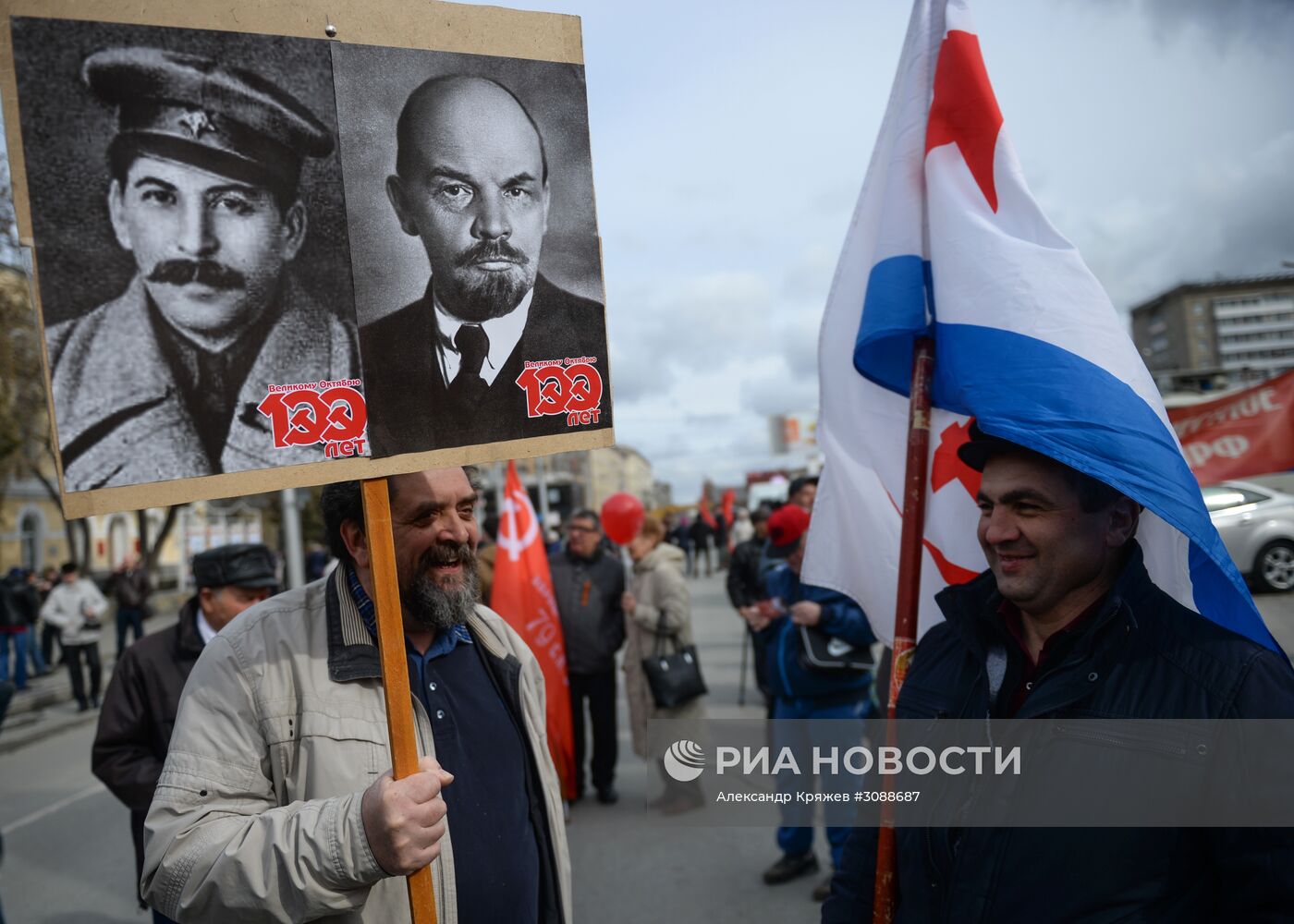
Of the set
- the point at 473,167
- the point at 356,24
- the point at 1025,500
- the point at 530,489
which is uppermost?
the point at 356,24

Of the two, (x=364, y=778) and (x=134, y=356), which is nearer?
(x=134, y=356)

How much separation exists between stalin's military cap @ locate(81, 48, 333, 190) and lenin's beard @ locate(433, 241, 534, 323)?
31 cm

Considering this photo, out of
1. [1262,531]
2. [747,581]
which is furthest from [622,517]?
[1262,531]

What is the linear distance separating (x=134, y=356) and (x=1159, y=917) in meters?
1.98

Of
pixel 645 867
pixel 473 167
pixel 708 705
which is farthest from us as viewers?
pixel 708 705

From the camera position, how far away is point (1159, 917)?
62.1 inches

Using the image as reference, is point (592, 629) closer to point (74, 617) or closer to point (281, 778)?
point (281, 778)

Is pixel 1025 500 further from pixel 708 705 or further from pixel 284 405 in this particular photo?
pixel 708 705

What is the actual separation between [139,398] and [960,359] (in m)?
1.77

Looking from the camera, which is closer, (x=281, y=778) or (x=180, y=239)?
(x=180, y=239)

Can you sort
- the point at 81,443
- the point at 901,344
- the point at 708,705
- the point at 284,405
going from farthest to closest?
the point at 708,705, the point at 901,344, the point at 284,405, the point at 81,443

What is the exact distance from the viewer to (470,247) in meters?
1.73

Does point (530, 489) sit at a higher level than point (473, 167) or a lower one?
lower

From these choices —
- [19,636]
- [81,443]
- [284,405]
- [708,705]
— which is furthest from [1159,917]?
[19,636]
